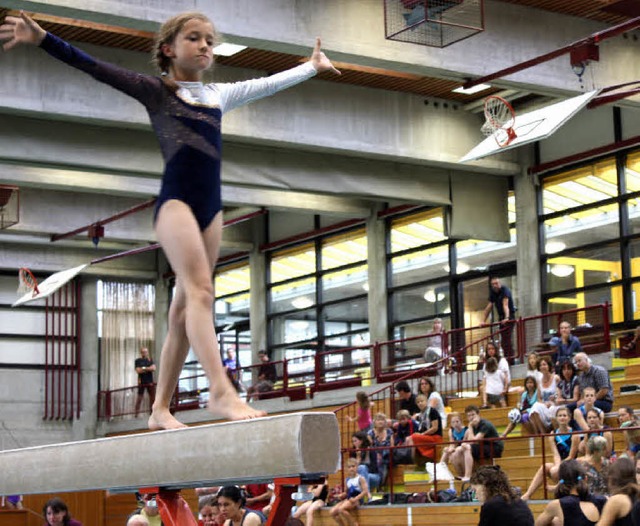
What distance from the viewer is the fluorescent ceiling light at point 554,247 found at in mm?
20436

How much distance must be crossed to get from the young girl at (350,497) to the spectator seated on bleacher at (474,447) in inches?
45.2

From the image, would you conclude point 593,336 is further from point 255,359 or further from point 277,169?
point 255,359

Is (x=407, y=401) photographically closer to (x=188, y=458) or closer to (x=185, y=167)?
(x=185, y=167)

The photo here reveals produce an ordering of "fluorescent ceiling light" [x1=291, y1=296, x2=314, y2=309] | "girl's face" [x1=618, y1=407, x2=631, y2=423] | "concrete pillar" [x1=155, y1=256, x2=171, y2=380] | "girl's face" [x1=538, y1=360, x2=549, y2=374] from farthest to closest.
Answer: "concrete pillar" [x1=155, y1=256, x2=171, y2=380] < "fluorescent ceiling light" [x1=291, y1=296, x2=314, y2=309] < "girl's face" [x1=538, y1=360, x2=549, y2=374] < "girl's face" [x1=618, y1=407, x2=631, y2=423]

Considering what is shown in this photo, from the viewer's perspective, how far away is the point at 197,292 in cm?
466

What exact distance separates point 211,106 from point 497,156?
1580 centimetres

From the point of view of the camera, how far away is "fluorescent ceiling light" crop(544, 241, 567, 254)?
2044 cm

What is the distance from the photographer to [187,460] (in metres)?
4.26

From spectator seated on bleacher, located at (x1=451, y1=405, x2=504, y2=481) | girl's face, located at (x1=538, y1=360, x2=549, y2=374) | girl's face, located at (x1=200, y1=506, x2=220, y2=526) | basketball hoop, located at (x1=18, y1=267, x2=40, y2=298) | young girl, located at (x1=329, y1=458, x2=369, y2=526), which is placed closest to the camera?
girl's face, located at (x1=200, y1=506, x2=220, y2=526)

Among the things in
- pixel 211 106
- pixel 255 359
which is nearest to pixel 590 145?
pixel 255 359

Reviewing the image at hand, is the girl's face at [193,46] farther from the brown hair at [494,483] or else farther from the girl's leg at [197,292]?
the brown hair at [494,483]

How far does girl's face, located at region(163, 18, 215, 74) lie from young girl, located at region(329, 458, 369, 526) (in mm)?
9794

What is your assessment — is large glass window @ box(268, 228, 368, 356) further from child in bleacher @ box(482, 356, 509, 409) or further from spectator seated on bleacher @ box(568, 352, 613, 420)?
spectator seated on bleacher @ box(568, 352, 613, 420)

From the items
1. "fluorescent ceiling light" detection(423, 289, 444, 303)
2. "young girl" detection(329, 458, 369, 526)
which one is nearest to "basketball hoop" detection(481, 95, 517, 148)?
"young girl" detection(329, 458, 369, 526)
